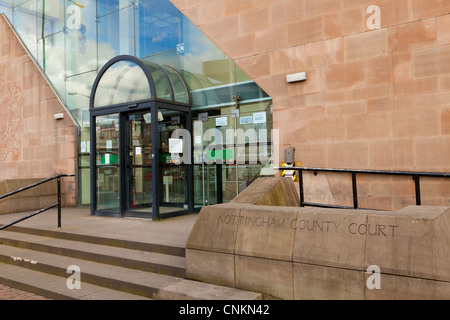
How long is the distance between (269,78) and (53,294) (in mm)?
5387

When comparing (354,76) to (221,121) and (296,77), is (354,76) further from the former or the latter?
(221,121)

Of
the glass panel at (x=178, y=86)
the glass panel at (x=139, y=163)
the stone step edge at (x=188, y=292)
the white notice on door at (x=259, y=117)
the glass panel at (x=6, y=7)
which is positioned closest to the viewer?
the stone step edge at (x=188, y=292)

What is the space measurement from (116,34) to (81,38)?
1.62m

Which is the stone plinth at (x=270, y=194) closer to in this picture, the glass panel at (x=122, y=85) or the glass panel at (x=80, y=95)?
the glass panel at (x=122, y=85)

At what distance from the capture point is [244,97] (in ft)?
26.3

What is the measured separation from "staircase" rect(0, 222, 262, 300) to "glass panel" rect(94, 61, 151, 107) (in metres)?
3.40

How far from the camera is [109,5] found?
34.1 ft

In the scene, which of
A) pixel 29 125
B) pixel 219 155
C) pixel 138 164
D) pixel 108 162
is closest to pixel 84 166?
pixel 108 162

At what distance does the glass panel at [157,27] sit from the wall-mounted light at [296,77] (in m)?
3.38

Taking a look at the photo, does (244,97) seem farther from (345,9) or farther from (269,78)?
(345,9)

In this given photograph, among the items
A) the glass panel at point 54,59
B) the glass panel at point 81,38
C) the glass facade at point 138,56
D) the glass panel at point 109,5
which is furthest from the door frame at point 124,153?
the glass panel at point 54,59

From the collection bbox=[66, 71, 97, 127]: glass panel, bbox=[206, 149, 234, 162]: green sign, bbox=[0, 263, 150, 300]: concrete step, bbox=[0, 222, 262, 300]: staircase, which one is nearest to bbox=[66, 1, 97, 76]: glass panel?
bbox=[66, 71, 97, 127]: glass panel

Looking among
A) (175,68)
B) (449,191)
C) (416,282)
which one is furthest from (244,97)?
(416,282)

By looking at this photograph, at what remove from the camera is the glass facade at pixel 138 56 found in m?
8.17
